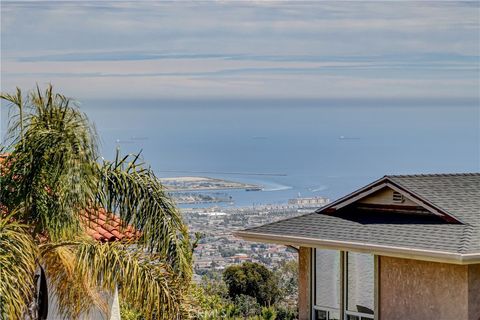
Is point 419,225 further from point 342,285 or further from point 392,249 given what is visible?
point 342,285

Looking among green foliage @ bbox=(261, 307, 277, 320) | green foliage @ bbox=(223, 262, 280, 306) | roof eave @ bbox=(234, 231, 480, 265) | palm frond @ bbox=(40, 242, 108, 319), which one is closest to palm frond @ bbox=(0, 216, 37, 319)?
palm frond @ bbox=(40, 242, 108, 319)

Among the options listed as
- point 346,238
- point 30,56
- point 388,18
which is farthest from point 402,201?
point 30,56

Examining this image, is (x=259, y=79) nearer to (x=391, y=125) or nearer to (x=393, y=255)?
(x=391, y=125)

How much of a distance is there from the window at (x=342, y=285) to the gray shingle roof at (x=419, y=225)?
45cm

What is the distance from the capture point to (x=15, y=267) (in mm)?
13094

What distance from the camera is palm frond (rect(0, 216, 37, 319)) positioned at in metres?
12.7

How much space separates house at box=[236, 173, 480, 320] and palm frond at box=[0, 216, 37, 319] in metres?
4.90

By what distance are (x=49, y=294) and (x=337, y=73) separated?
163ft

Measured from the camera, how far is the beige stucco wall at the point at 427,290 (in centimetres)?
1489

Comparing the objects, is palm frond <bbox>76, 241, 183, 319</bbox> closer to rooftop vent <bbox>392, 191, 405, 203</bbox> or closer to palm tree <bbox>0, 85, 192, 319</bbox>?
palm tree <bbox>0, 85, 192, 319</bbox>

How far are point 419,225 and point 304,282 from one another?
2527mm

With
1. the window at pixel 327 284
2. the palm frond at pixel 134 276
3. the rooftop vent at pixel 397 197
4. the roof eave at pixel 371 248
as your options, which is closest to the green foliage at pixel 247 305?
the window at pixel 327 284

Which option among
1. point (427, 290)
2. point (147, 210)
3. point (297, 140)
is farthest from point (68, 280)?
point (297, 140)

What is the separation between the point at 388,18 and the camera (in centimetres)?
3291
